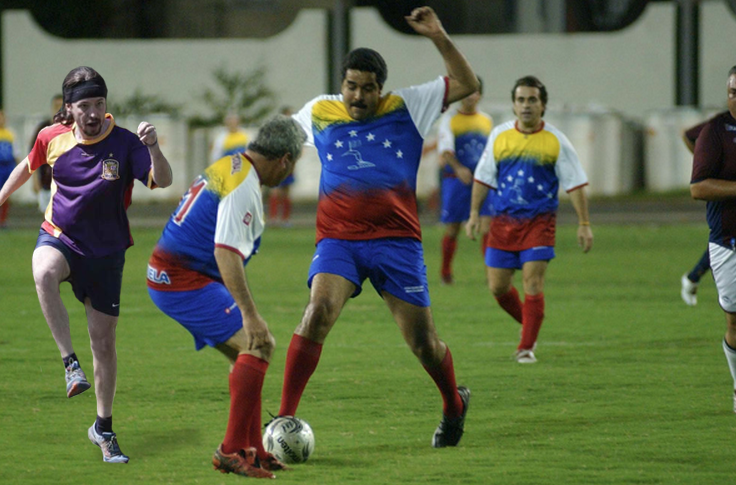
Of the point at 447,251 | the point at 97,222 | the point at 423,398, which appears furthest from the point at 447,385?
the point at 447,251

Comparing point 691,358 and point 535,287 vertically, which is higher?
point 535,287

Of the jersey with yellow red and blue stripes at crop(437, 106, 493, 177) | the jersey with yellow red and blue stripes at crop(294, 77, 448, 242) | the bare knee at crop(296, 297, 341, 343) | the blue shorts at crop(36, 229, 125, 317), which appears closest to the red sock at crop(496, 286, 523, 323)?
the jersey with yellow red and blue stripes at crop(294, 77, 448, 242)

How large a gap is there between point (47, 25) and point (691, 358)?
29816mm

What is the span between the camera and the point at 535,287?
9.44 metres

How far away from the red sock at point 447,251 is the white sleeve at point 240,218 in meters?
8.81

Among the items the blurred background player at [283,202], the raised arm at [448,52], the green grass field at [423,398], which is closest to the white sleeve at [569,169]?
the green grass field at [423,398]

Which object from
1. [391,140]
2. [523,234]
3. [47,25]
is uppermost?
[47,25]

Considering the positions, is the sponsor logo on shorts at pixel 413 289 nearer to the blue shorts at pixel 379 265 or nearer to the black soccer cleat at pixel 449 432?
the blue shorts at pixel 379 265

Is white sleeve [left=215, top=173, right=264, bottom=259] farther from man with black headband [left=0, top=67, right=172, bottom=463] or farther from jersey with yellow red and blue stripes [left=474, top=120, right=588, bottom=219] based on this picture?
jersey with yellow red and blue stripes [left=474, top=120, right=588, bottom=219]

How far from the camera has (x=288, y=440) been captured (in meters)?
6.17

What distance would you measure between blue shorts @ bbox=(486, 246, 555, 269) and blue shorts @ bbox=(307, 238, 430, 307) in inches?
121

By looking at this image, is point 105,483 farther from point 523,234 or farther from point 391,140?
point 523,234

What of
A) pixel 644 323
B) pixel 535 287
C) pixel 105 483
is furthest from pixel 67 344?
pixel 644 323

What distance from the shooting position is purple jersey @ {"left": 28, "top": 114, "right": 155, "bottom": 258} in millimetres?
6309
